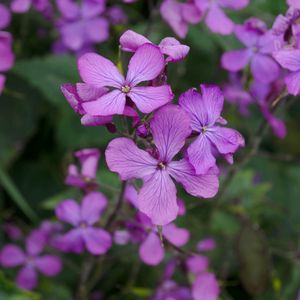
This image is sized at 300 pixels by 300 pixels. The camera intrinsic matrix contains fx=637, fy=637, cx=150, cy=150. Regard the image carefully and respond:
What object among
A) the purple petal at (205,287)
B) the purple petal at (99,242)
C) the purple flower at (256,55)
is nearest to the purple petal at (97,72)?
the purple petal at (99,242)

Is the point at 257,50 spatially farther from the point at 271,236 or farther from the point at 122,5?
the point at 122,5

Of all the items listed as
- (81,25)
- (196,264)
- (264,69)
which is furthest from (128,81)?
(81,25)

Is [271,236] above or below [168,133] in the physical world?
below

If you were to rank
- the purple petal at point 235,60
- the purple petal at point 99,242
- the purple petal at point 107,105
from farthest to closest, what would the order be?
the purple petal at point 235,60, the purple petal at point 99,242, the purple petal at point 107,105

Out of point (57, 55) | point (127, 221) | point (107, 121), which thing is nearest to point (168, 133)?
point (107, 121)

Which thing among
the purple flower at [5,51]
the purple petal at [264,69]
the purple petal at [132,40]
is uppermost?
the purple petal at [132,40]

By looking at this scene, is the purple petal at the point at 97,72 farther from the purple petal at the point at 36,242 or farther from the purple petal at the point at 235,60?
the purple petal at the point at 36,242
